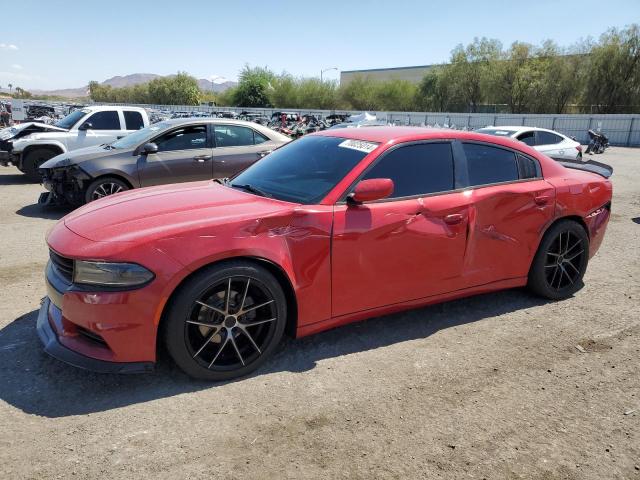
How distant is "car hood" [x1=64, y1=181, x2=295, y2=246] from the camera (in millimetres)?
2895

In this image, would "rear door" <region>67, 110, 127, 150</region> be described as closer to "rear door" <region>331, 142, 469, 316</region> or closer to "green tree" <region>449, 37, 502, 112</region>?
"rear door" <region>331, 142, 469, 316</region>

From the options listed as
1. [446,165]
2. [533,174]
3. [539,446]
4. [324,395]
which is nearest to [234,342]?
[324,395]

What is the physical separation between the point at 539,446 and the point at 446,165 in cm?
217

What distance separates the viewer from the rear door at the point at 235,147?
7.95m

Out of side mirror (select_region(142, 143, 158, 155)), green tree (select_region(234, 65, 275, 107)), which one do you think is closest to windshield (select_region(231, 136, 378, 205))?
side mirror (select_region(142, 143, 158, 155))

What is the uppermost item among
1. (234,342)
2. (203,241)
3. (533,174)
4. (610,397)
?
(533,174)

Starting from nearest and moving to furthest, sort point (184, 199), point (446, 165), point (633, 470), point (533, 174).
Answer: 1. point (633, 470)
2. point (184, 199)
3. point (446, 165)
4. point (533, 174)

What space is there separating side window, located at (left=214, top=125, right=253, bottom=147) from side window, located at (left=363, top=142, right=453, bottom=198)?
5.04 meters

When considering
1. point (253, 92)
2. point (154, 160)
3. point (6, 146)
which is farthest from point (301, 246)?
point (253, 92)

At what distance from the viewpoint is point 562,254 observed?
4488 millimetres

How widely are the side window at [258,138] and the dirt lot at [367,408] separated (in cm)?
502

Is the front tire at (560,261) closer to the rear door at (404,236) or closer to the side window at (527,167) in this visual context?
the side window at (527,167)

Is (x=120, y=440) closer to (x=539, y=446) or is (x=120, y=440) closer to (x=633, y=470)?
(x=539, y=446)

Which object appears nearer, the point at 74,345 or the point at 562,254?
the point at 74,345
